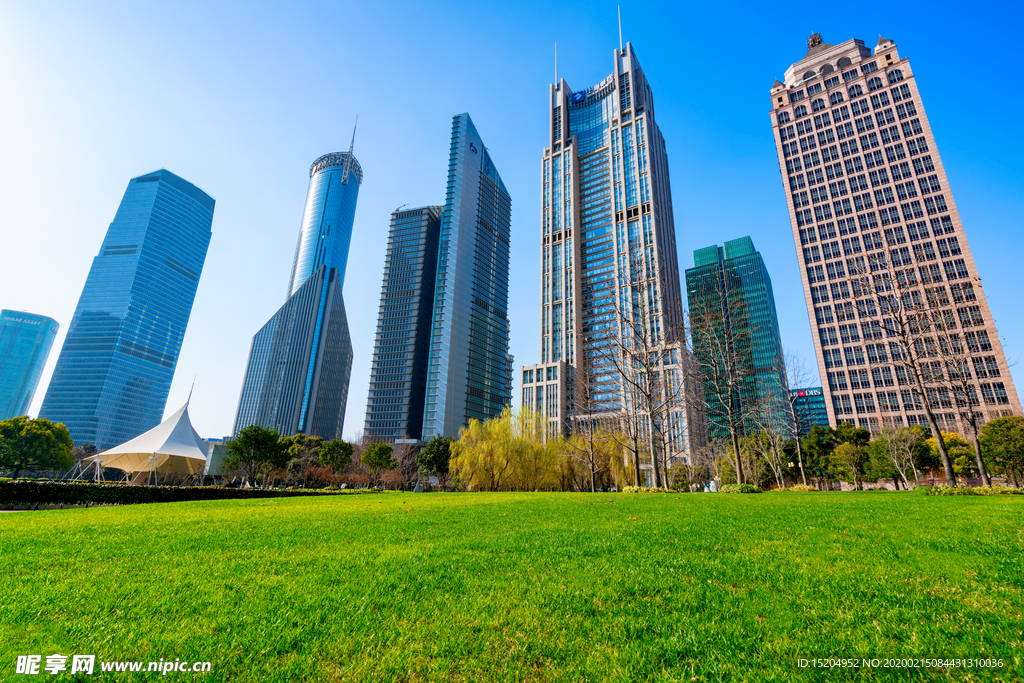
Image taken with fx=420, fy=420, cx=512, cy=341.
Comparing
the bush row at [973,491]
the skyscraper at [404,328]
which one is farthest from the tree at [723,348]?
the skyscraper at [404,328]

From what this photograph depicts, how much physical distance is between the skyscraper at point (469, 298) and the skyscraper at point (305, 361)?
58815mm

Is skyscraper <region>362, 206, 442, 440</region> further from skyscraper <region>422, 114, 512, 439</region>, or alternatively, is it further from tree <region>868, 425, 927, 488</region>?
tree <region>868, 425, 927, 488</region>

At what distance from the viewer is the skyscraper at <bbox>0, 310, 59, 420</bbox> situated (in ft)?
543

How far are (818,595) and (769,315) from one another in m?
163

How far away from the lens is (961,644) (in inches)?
115

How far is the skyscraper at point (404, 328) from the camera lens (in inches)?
4879

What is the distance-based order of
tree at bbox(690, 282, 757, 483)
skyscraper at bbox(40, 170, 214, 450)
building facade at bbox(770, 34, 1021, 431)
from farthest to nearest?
skyscraper at bbox(40, 170, 214, 450), building facade at bbox(770, 34, 1021, 431), tree at bbox(690, 282, 757, 483)

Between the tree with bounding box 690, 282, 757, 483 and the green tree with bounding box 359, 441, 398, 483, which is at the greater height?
the tree with bounding box 690, 282, 757, 483

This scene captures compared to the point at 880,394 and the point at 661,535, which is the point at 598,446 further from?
the point at 880,394

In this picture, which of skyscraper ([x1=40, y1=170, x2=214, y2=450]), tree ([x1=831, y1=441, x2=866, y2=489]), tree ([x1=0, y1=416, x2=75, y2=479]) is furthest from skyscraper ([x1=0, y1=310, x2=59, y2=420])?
tree ([x1=831, y1=441, x2=866, y2=489])

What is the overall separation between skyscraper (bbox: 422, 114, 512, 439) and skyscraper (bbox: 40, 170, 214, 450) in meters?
115

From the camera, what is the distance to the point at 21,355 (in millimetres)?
171250

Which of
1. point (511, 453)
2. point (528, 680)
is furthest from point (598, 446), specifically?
point (528, 680)

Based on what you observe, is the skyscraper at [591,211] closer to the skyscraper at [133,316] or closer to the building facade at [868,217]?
the building facade at [868,217]
